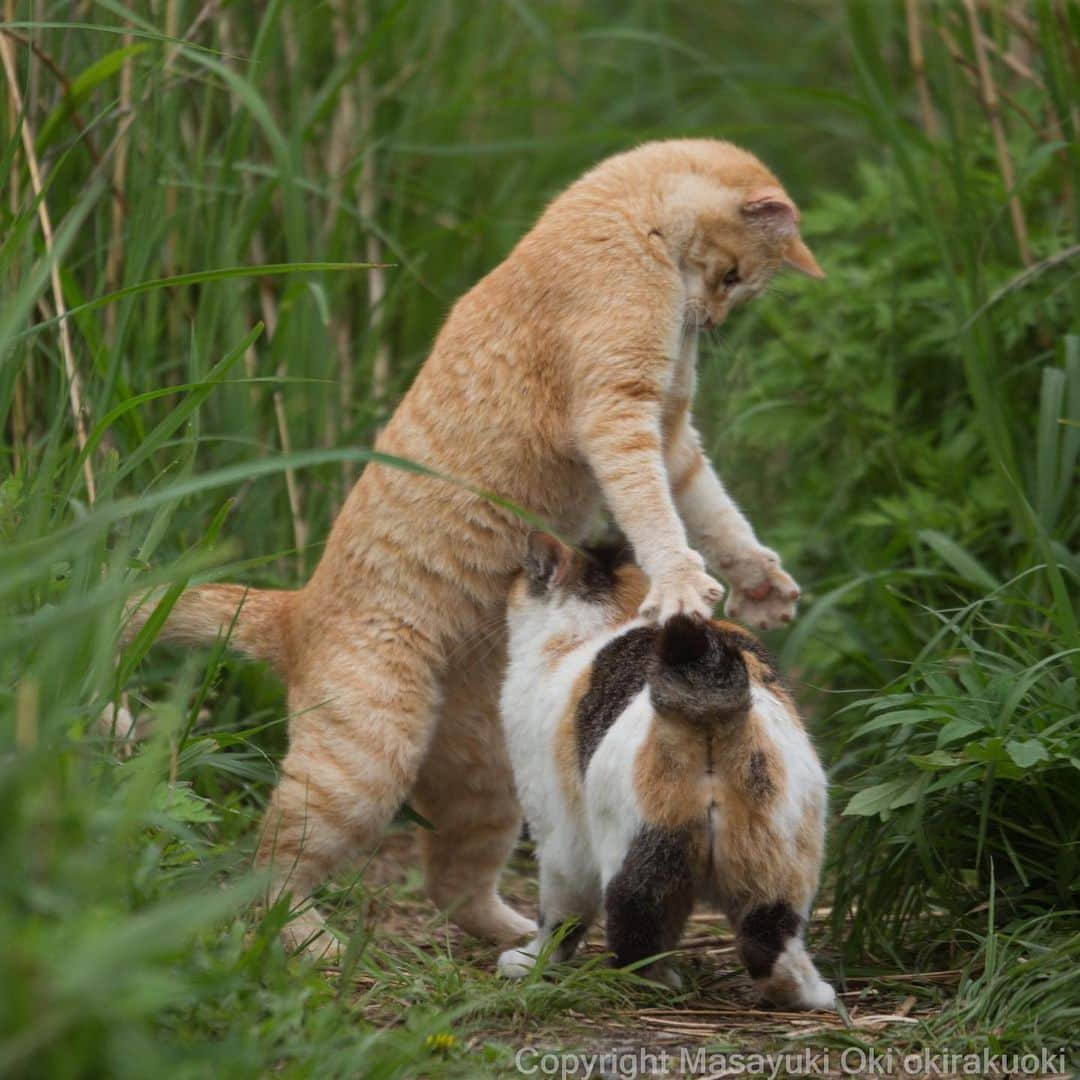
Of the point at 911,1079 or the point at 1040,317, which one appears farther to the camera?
the point at 1040,317

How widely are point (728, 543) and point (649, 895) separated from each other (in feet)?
3.78

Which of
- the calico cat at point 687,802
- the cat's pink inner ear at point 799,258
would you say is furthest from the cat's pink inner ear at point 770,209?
the calico cat at point 687,802

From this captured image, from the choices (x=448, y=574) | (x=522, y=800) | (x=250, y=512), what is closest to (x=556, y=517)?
(x=448, y=574)

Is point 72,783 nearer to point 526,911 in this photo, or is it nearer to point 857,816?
point 857,816

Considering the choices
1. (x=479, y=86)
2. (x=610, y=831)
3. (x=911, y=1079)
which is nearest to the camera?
(x=911, y=1079)

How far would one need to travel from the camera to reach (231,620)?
356 cm

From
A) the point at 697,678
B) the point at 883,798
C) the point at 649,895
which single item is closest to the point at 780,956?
the point at 649,895

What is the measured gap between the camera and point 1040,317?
4457 millimetres

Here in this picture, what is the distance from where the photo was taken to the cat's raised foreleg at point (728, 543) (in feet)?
11.8

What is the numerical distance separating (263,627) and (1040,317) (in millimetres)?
2436

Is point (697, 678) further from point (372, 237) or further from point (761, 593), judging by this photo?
point (372, 237)

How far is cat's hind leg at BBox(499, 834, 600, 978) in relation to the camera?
3070 mm

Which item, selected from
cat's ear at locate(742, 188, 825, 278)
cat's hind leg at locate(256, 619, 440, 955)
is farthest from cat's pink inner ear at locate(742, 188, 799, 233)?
cat's hind leg at locate(256, 619, 440, 955)

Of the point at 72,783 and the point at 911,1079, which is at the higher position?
the point at 72,783
